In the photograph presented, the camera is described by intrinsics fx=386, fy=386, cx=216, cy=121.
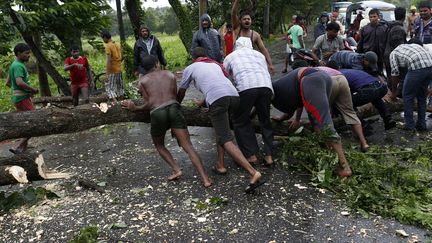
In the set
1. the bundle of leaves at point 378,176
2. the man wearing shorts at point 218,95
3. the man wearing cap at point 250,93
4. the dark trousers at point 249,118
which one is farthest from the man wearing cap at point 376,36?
the man wearing shorts at point 218,95

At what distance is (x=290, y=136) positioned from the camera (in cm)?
566

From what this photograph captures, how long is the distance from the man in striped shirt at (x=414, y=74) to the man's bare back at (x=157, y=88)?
351 cm

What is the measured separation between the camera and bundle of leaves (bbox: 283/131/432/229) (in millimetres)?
3766

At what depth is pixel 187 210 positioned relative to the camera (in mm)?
4047

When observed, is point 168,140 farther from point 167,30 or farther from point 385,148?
point 167,30

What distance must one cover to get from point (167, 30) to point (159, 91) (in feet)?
240

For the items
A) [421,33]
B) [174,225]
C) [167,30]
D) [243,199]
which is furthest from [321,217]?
[167,30]

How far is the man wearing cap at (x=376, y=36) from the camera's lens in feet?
23.6

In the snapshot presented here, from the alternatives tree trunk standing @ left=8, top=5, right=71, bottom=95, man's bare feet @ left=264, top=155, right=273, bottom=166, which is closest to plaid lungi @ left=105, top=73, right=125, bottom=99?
tree trunk standing @ left=8, top=5, right=71, bottom=95

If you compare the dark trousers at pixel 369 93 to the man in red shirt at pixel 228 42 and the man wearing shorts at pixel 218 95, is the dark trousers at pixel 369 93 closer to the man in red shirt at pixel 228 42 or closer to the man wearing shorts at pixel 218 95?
the man wearing shorts at pixel 218 95

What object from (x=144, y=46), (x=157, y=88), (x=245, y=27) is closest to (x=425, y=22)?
(x=245, y=27)

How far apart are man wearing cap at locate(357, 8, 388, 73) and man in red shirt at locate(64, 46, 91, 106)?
5.62 meters

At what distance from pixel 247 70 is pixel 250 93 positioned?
287 millimetres

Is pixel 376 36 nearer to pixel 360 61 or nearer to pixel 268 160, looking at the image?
pixel 360 61
